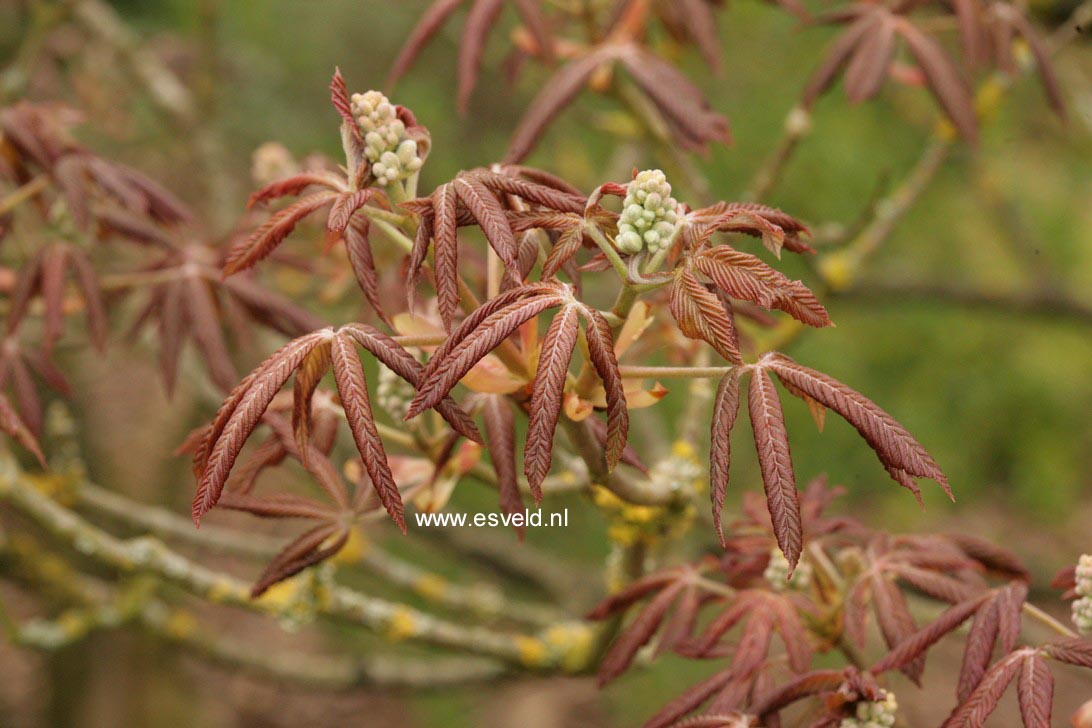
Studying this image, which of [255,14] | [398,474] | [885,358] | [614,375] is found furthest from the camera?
[885,358]

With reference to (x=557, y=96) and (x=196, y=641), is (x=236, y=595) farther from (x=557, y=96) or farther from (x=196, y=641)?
(x=557, y=96)

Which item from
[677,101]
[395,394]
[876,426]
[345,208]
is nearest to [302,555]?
[395,394]

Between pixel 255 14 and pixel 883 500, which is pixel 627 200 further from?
pixel 883 500

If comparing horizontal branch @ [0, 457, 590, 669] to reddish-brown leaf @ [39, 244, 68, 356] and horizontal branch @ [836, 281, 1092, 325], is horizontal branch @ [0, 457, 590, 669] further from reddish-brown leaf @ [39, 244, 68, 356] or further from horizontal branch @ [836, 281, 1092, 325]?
horizontal branch @ [836, 281, 1092, 325]

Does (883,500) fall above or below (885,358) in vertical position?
below

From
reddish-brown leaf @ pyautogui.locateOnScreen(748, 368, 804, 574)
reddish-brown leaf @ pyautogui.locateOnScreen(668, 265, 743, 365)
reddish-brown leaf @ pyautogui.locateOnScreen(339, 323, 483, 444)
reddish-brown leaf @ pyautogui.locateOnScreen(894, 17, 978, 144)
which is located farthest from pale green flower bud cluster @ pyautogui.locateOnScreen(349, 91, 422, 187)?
reddish-brown leaf @ pyautogui.locateOnScreen(894, 17, 978, 144)

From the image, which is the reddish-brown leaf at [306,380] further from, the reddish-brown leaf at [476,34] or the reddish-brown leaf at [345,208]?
the reddish-brown leaf at [476,34]

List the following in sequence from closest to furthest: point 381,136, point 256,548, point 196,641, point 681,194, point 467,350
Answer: point 467,350 < point 381,136 < point 256,548 < point 196,641 < point 681,194

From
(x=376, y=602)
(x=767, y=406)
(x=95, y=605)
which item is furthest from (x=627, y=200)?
(x=95, y=605)
